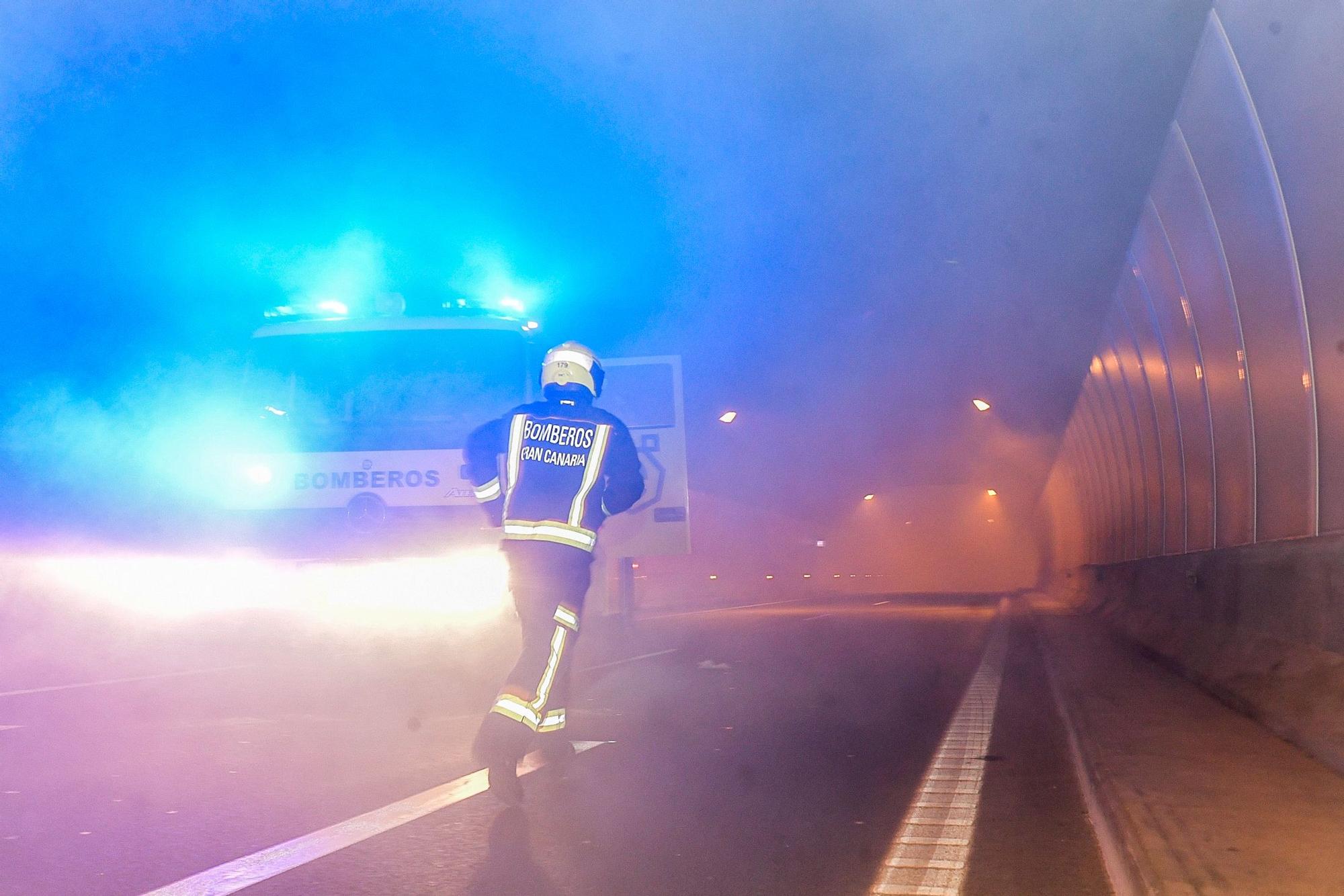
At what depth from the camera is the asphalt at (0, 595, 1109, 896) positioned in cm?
461

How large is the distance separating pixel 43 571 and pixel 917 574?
60316 millimetres

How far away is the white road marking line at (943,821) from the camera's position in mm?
4551

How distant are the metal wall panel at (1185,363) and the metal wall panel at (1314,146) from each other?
4284mm

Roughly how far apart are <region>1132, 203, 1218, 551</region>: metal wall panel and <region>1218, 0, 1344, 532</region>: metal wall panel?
4284 mm

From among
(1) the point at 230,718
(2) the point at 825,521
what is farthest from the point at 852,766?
(2) the point at 825,521

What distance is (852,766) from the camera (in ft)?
22.6

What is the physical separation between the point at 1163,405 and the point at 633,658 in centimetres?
734

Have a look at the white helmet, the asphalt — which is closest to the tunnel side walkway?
the asphalt

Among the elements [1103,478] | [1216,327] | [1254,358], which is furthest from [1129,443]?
[1254,358]

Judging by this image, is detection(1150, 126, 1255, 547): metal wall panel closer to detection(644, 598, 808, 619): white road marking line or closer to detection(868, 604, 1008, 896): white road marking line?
detection(868, 604, 1008, 896): white road marking line

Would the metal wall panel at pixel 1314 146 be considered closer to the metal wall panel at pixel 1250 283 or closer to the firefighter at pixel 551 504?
the metal wall panel at pixel 1250 283

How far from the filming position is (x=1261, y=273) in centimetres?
952

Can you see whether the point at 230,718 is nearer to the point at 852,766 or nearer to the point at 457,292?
the point at 852,766

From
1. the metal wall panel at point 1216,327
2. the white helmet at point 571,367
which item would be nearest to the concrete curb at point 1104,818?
the white helmet at point 571,367
